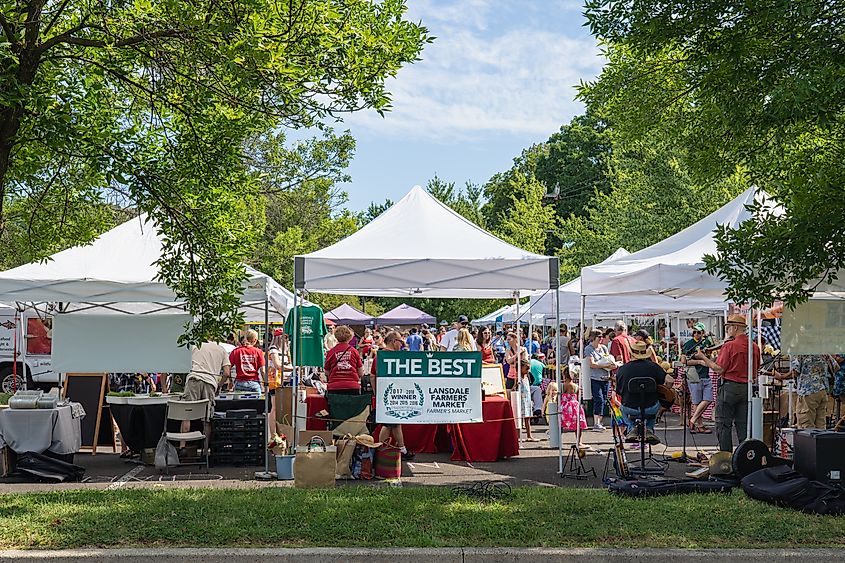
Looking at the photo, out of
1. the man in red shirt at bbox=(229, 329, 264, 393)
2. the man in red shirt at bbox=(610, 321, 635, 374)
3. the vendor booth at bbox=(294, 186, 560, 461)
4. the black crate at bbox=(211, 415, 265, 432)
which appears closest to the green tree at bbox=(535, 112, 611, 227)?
the man in red shirt at bbox=(610, 321, 635, 374)

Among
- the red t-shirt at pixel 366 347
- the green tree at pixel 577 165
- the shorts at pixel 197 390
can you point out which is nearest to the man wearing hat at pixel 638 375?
the shorts at pixel 197 390

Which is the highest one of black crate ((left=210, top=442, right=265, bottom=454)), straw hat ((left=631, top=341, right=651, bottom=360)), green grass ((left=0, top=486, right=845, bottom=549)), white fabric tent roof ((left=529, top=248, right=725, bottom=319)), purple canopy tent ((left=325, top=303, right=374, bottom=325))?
purple canopy tent ((left=325, top=303, right=374, bottom=325))

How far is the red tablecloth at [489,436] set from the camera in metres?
13.4

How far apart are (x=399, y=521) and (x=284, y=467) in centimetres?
360

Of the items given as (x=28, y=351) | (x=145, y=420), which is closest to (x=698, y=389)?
(x=145, y=420)

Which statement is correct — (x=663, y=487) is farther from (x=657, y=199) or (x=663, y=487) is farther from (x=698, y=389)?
(x=657, y=199)

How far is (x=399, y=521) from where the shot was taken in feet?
26.6

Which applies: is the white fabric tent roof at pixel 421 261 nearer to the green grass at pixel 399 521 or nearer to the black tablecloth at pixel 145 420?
the black tablecloth at pixel 145 420

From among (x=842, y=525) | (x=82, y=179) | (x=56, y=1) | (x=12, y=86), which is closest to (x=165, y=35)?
(x=12, y=86)

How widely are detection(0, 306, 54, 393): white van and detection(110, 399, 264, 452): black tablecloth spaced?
30.7 ft

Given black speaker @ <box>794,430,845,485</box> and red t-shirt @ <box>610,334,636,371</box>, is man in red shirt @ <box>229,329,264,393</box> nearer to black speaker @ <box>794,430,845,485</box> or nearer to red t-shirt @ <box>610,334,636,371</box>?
red t-shirt @ <box>610,334,636,371</box>

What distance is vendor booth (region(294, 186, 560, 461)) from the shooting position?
40.0 ft

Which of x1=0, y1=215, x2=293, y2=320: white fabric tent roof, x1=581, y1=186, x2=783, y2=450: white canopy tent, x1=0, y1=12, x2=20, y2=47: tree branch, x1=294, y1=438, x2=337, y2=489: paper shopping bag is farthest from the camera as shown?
x1=0, y1=215, x2=293, y2=320: white fabric tent roof

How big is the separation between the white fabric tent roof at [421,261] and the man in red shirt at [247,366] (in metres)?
3.17
